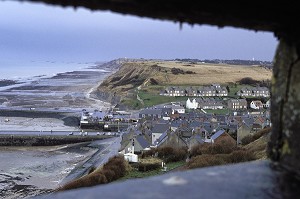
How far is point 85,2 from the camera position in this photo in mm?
3293

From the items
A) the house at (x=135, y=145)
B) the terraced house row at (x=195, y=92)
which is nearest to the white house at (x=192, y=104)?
the terraced house row at (x=195, y=92)

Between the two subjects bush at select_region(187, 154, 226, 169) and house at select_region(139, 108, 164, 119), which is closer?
bush at select_region(187, 154, 226, 169)

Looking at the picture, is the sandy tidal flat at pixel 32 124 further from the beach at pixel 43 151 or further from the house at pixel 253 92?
the house at pixel 253 92

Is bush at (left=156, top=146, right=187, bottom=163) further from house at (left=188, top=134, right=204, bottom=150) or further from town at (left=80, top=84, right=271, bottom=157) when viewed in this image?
house at (left=188, top=134, right=204, bottom=150)

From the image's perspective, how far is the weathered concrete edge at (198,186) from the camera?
3.60 metres

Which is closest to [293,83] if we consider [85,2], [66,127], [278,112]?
[278,112]

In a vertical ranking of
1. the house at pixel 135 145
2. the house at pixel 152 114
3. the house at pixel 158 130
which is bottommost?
the house at pixel 152 114

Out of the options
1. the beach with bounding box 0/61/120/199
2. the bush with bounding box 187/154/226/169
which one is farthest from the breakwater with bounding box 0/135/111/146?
the bush with bounding box 187/154/226/169

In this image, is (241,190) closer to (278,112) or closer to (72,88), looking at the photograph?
(278,112)

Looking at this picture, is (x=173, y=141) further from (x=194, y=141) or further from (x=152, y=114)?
(x=152, y=114)

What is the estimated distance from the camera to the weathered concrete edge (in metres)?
3.60

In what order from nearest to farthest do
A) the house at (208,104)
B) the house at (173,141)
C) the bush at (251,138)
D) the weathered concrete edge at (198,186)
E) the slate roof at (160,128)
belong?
1. the weathered concrete edge at (198,186)
2. the bush at (251,138)
3. the house at (173,141)
4. the slate roof at (160,128)
5. the house at (208,104)

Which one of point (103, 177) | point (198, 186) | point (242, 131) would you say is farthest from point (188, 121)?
point (198, 186)

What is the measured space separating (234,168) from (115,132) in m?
57.3
